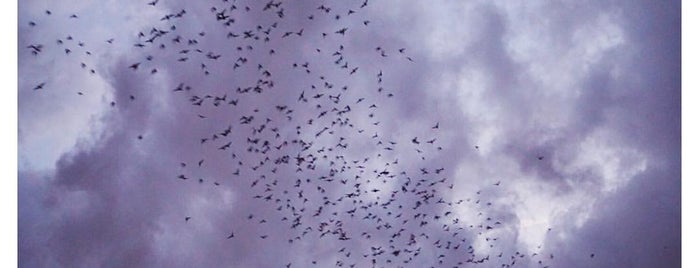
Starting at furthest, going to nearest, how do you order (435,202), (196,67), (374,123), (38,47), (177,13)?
(435,202), (374,123), (196,67), (177,13), (38,47)

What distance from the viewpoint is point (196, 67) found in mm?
27828

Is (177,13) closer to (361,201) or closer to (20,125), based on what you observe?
(20,125)

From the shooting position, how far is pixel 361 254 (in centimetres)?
3562

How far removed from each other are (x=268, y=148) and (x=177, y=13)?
30.6 feet

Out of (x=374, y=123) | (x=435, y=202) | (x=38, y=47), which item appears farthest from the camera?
(x=435, y=202)

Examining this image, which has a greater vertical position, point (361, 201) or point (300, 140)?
point (300, 140)

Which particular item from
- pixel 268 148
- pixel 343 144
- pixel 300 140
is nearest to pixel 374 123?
pixel 343 144

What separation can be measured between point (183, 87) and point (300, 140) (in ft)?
24.0
